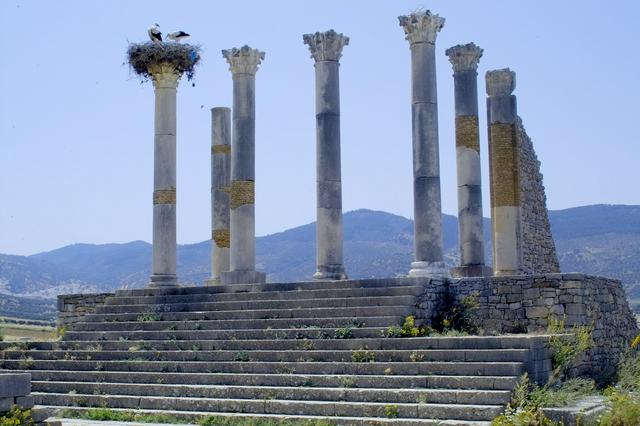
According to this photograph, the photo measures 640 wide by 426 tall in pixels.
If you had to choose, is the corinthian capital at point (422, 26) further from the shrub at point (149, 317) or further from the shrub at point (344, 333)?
the shrub at point (149, 317)

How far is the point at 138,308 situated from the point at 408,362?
9.30m

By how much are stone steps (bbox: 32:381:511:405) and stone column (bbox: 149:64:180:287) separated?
6.91 metres

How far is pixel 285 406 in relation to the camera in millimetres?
17062

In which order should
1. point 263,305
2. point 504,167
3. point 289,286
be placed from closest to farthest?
point 263,305 < point 289,286 < point 504,167

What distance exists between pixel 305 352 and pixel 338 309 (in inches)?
84.8

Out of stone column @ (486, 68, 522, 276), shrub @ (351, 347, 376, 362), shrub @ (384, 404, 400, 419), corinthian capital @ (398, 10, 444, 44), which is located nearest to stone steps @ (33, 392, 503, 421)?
shrub @ (384, 404, 400, 419)

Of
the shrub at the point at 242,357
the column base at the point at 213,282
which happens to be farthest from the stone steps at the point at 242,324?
the column base at the point at 213,282

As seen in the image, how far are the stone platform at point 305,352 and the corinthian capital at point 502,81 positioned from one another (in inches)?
279

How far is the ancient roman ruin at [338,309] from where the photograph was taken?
17.1m

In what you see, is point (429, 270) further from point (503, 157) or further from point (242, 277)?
point (242, 277)

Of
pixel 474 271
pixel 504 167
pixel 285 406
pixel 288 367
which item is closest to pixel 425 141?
pixel 504 167

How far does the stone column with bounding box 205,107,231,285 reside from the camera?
103ft

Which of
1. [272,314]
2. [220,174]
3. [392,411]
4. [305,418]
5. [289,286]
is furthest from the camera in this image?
[220,174]

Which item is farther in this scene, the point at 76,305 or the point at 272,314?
the point at 76,305
